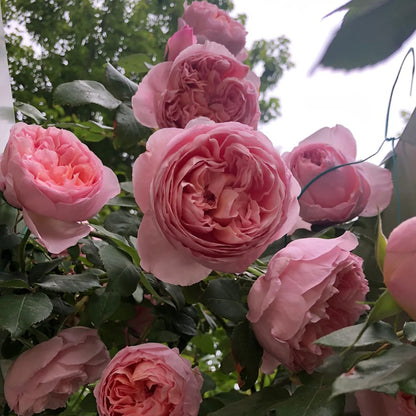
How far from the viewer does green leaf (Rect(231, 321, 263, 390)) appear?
0.36 meters

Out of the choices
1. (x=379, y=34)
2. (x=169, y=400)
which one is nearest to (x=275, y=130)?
(x=169, y=400)

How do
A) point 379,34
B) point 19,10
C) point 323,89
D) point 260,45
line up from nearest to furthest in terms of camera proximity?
point 379,34 < point 323,89 < point 19,10 < point 260,45

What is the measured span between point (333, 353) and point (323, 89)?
1.43ft

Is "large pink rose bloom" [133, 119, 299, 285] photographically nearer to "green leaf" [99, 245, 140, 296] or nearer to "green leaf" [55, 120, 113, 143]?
"green leaf" [99, 245, 140, 296]

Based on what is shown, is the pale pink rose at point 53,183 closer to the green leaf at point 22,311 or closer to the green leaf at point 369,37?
the green leaf at point 22,311

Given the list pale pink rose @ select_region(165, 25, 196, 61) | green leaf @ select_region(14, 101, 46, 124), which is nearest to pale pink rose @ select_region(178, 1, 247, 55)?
pale pink rose @ select_region(165, 25, 196, 61)

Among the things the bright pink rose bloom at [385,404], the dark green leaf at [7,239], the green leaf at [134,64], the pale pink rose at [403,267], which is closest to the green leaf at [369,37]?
the pale pink rose at [403,267]

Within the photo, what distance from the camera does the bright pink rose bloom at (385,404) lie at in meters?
0.30

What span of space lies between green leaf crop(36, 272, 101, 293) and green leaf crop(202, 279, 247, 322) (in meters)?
0.09

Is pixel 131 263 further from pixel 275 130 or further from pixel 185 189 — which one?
pixel 275 130

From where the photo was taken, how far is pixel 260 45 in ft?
3.52

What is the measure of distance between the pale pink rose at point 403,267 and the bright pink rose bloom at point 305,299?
0.08 metres

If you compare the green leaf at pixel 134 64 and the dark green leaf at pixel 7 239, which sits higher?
the green leaf at pixel 134 64

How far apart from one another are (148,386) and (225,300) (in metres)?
0.08
